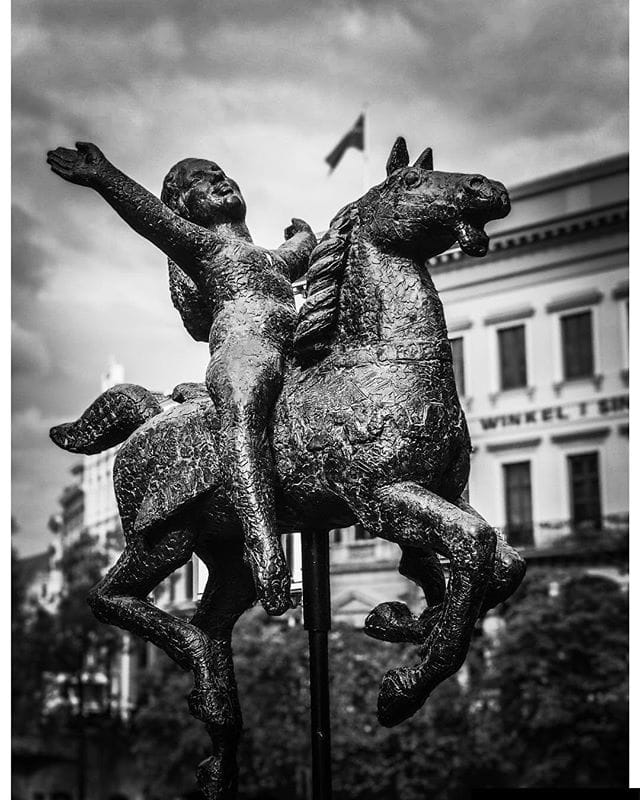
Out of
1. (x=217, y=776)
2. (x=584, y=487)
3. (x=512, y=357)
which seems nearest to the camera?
(x=217, y=776)

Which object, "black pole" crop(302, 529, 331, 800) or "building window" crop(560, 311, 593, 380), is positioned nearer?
"black pole" crop(302, 529, 331, 800)

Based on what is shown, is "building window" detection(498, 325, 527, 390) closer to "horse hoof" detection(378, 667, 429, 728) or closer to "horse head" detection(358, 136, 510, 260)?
"horse head" detection(358, 136, 510, 260)

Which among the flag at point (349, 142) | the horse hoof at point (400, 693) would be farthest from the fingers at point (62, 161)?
Result: the flag at point (349, 142)

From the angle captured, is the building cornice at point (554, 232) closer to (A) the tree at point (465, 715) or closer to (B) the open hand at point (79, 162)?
(A) the tree at point (465, 715)

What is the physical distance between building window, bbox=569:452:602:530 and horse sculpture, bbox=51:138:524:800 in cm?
1923

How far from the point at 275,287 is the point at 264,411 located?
1.80 feet

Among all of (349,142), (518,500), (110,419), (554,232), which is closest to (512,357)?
(554,232)

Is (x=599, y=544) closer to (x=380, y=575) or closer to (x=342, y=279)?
(x=380, y=575)

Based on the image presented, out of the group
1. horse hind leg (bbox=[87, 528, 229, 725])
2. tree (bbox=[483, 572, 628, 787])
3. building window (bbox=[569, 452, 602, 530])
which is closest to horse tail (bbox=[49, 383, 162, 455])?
horse hind leg (bbox=[87, 528, 229, 725])

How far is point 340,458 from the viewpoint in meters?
3.49

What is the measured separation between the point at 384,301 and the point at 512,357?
21072 millimetres

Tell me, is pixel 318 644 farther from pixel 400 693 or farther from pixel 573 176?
pixel 573 176

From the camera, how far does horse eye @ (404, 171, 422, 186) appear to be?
3643mm

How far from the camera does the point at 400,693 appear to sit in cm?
332
